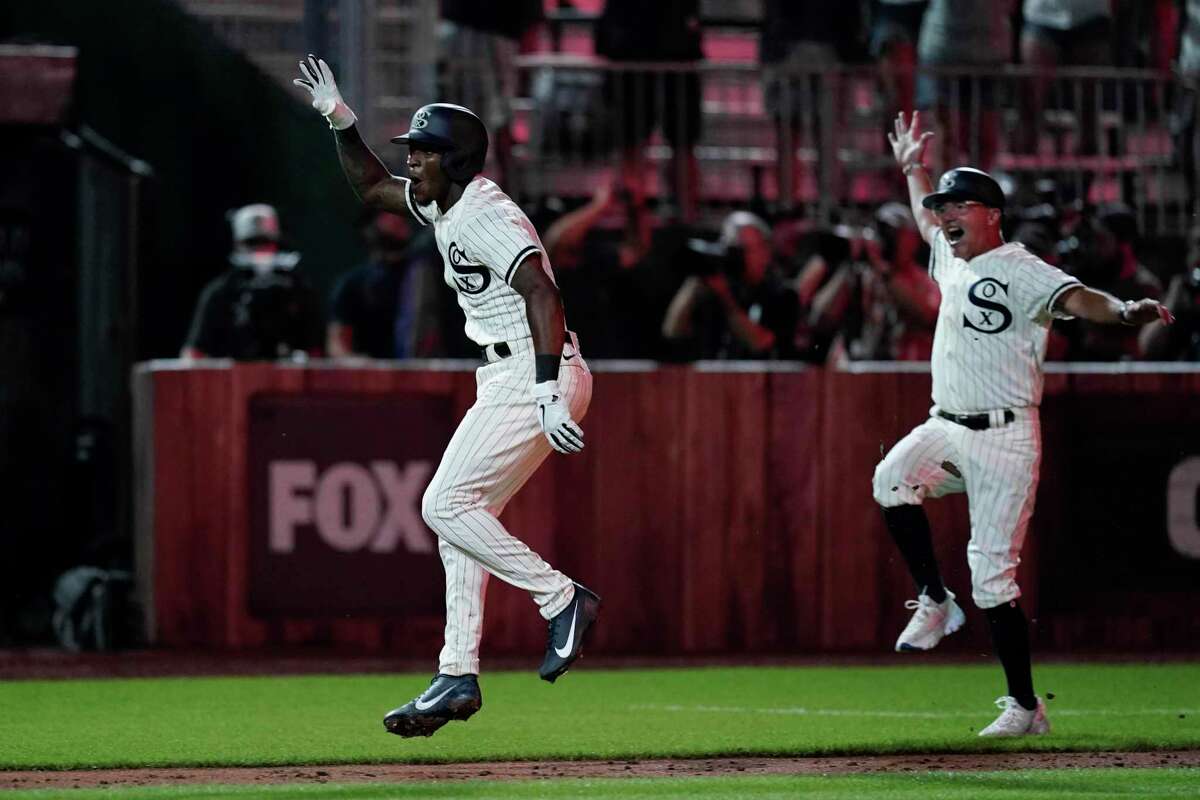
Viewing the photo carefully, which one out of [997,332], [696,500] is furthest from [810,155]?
[997,332]

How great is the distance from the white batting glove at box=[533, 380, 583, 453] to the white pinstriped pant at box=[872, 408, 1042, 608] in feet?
5.81

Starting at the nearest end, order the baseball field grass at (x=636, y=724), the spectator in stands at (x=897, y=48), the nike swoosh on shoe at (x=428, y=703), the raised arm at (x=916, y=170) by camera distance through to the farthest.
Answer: the baseball field grass at (x=636, y=724), the nike swoosh on shoe at (x=428, y=703), the raised arm at (x=916, y=170), the spectator in stands at (x=897, y=48)

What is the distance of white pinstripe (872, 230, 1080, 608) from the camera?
7.55 meters

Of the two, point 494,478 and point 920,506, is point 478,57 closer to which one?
point 920,506

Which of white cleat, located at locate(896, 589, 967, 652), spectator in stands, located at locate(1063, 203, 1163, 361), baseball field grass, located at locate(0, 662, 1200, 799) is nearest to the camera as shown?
baseball field grass, located at locate(0, 662, 1200, 799)

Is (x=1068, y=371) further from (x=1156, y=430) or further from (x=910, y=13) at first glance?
(x=910, y=13)


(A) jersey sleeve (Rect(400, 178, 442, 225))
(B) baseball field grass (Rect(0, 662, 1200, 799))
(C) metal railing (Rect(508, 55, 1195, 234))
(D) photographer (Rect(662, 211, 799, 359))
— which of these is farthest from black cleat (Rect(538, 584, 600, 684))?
(C) metal railing (Rect(508, 55, 1195, 234))

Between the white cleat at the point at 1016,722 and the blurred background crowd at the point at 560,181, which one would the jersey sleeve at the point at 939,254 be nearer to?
the white cleat at the point at 1016,722

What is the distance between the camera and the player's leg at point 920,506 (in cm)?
780

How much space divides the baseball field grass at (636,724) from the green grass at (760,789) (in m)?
0.01

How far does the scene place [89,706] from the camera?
850 centimetres

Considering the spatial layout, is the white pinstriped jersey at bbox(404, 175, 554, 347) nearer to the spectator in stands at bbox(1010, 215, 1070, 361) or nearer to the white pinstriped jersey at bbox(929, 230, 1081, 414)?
the white pinstriped jersey at bbox(929, 230, 1081, 414)

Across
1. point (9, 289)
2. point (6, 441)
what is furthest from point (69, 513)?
point (9, 289)

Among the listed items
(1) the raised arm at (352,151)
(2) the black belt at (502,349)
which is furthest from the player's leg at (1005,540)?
(1) the raised arm at (352,151)
